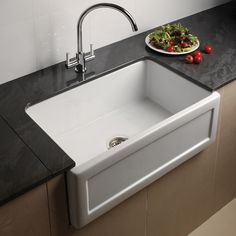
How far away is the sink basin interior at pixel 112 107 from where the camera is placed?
Result: 202 centimetres

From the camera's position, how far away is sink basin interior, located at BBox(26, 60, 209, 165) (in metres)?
2.02

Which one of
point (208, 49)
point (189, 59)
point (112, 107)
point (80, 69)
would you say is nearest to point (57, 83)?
point (80, 69)

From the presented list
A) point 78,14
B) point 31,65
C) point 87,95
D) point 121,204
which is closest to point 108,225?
point 121,204

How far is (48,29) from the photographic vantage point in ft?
6.70

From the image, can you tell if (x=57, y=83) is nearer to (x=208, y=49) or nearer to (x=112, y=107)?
(x=112, y=107)

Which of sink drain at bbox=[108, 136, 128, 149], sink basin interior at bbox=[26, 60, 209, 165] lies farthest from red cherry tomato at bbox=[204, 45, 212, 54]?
sink drain at bbox=[108, 136, 128, 149]

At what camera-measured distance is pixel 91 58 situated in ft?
7.21

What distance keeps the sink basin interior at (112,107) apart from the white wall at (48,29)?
0.61 ft

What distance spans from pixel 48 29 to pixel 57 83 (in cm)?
22

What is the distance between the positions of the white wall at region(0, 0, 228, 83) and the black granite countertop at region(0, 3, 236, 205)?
0.05 metres

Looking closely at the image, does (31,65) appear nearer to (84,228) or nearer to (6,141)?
(6,141)

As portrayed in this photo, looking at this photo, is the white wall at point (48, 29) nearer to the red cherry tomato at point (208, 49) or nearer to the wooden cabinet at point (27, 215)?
the red cherry tomato at point (208, 49)

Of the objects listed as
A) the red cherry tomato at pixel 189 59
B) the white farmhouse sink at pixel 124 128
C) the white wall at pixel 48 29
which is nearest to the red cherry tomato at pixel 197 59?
the red cherry tomato at pixel 189 59

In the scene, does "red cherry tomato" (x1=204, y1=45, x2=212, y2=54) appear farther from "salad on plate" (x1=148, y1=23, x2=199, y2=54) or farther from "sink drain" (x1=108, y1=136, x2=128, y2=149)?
"sink drain" (x1=108, y1=136, x2=128, y2=149)
